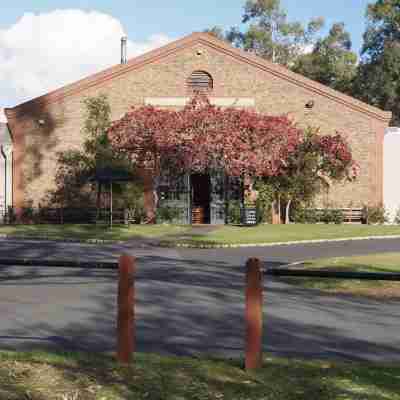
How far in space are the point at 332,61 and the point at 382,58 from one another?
15231 millimetres

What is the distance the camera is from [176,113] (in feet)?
109

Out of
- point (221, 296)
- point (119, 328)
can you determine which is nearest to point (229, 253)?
point (221, 296)

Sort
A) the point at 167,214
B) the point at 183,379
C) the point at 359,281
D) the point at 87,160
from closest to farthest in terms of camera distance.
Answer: the point at 183,379 → the point at 359,281 → the point at 167,214 → the point at 87,160

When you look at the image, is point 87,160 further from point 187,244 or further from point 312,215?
point 187,244

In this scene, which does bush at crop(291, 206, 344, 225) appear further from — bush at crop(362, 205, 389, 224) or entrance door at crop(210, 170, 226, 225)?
entrance door at crop(210, 170, 226, 225)

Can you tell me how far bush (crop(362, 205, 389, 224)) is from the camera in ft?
115

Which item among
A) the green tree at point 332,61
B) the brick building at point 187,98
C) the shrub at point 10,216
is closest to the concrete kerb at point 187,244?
the shrub at point 10,216

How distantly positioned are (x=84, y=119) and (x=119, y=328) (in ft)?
95.7

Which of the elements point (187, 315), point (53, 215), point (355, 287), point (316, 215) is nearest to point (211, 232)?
point (316, 215)

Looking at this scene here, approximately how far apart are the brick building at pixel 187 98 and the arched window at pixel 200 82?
1.8 inches

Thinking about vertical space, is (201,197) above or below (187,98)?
below

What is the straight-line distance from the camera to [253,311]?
6.89m

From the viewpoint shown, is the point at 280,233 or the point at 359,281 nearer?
the point at 359,281

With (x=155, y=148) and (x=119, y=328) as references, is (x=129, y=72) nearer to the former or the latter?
(x=155, y=148)
